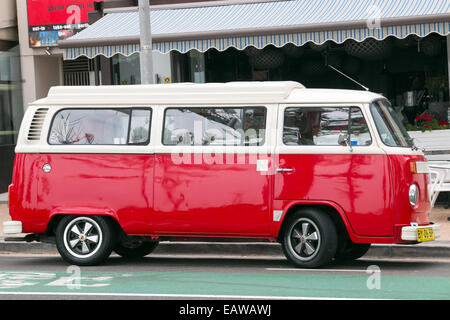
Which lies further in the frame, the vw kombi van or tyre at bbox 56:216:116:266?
tyre at bbox 56:216:116:266

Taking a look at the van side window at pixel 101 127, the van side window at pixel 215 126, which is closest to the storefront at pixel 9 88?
the van side window at pixel 101 127

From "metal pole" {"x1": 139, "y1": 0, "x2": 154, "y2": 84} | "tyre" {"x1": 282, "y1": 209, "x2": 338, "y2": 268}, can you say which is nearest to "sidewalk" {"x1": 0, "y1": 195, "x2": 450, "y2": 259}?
"tyre" {"x1": 282, "y1": 209, "x2": 338, "y2": 268}

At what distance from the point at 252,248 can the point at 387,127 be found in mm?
2737

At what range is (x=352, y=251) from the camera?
10844mm

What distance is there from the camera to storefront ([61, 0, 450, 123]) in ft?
49.4

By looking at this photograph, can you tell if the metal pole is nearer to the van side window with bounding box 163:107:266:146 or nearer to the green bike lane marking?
the van side window with bounding box 163:107:266:146

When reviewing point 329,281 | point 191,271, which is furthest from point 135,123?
point 329,281

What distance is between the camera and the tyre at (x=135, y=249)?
11.6 meters

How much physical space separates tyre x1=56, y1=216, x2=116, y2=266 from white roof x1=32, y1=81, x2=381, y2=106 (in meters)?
1.41

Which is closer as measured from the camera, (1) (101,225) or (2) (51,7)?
(1) (101,225)
